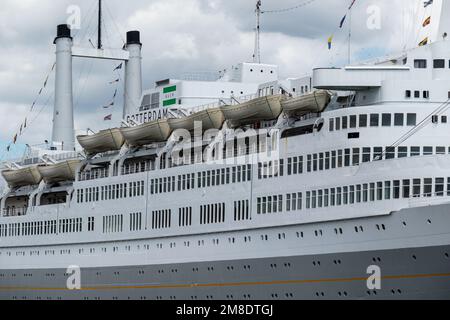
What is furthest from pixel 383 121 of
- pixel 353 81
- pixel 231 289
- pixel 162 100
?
pixel 162 100

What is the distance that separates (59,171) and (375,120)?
27.0 metres

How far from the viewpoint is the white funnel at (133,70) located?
79.9 m

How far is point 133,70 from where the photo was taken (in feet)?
265

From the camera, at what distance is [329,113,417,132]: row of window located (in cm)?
4925

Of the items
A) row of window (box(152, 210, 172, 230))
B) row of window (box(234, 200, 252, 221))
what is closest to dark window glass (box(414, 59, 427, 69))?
row of window (box(234, 200, 252, 221))

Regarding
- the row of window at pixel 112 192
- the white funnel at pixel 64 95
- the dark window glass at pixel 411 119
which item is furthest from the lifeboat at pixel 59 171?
the dark window glass at pixel 411 119

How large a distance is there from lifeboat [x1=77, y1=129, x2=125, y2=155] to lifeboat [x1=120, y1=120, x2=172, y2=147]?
1048 millimetres

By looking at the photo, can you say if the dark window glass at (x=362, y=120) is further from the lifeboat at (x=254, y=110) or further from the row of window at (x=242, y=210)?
the row of window at (x=242, y=210)

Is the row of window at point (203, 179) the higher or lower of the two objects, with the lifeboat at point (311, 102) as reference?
lower

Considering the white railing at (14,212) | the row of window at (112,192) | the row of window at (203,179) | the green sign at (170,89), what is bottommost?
the row of window at (203,179)

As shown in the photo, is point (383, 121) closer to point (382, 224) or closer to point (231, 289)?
point (382, 224)

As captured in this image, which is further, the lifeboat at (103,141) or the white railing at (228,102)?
the lifeboat at (103,141)

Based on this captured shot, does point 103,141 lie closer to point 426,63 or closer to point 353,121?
point 353,121

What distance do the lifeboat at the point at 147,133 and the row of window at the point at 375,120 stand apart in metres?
13.8
